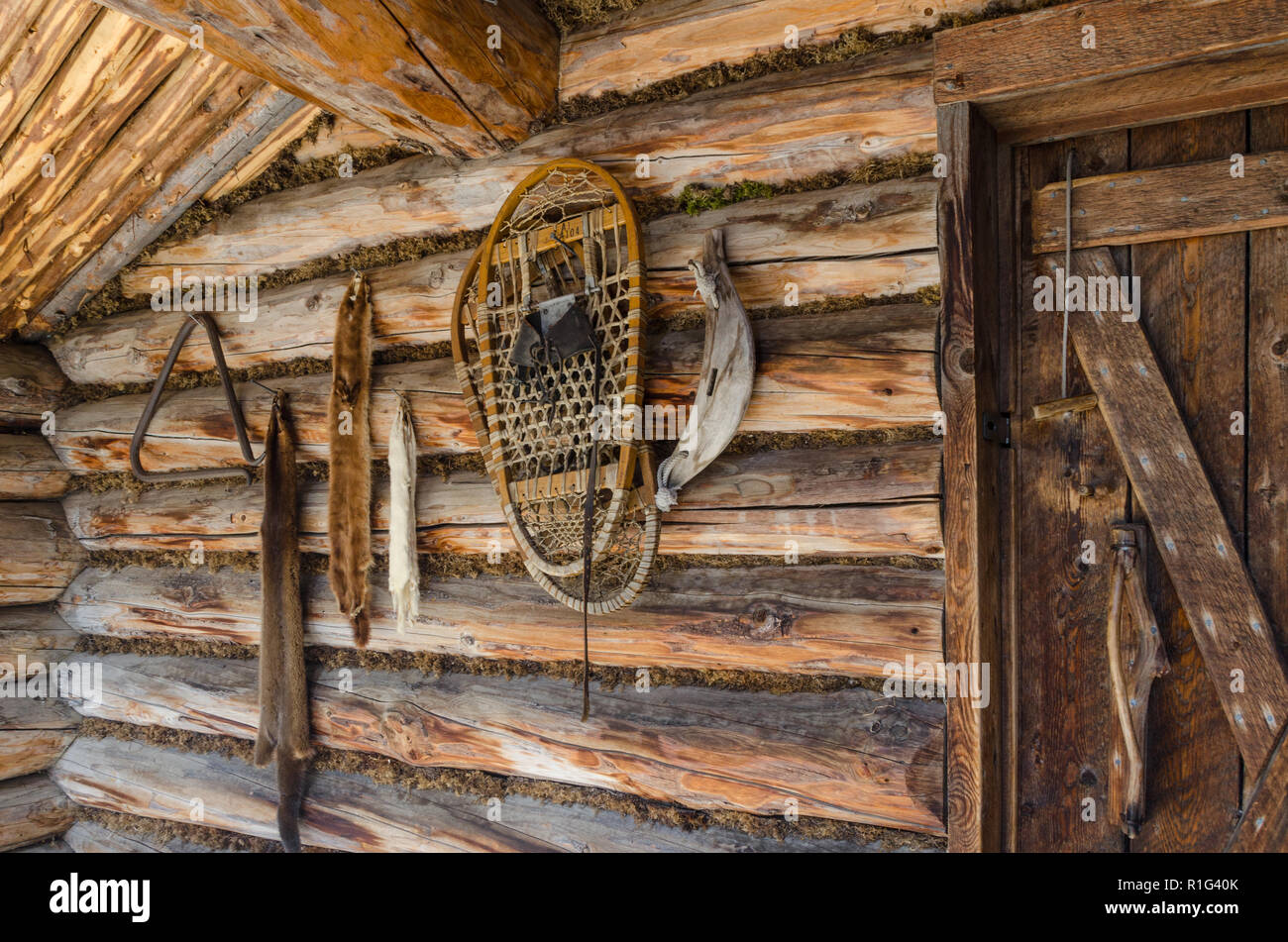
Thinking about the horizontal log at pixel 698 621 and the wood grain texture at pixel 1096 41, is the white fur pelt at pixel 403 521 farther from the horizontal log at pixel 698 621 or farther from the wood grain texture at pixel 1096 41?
the wood grain texture at pixel 1096 41

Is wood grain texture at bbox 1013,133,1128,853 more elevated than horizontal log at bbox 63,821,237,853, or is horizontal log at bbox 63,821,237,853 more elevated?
wood grain texture at bbox 1013,133,1128,853

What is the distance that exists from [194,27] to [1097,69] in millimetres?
1970

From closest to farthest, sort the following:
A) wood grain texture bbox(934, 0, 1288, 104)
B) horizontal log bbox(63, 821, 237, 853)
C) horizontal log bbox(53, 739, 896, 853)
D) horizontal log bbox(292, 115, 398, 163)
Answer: wood grain texture bbox(934, 0, 1288, 104), horizontal log bbox(53, 739, 896, 853), horizontal log bbox(292, 115, 398, 163), horizontal log bbox(63, 821, 237, 853)

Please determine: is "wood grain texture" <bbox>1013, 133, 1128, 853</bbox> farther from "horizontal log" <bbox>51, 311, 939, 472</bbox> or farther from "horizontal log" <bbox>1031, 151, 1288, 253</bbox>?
"horizontal log" <bbox>51, 311, 939, 472</bbox>

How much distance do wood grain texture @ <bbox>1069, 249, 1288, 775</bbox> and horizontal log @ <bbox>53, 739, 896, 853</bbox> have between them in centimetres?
90

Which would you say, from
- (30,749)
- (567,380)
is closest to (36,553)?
(30,749)

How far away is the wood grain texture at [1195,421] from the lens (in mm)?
1687

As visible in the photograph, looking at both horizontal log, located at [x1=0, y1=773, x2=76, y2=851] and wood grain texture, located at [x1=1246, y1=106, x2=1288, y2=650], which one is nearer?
wood grain texture, located at [x1=1246, y1=106, x2=1288, y2=650]

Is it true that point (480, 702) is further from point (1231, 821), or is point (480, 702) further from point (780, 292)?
point (1231, 821)

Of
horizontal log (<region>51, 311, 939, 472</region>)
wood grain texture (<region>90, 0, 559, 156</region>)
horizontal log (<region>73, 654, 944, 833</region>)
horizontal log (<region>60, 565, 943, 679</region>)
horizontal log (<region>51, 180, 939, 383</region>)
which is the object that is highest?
wood grain texture (<region>90, 0, 559, 156</region>)

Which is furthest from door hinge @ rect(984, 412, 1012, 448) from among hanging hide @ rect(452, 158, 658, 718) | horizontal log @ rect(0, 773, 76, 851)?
horizontal log @ rect(0, 773, 76, 851)

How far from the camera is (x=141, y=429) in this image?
9.80ft

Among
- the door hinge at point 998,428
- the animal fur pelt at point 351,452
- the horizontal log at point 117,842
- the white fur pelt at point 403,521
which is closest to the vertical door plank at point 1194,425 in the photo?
the door hinge at point 998,428

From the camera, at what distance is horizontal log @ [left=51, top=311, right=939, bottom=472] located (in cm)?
188
